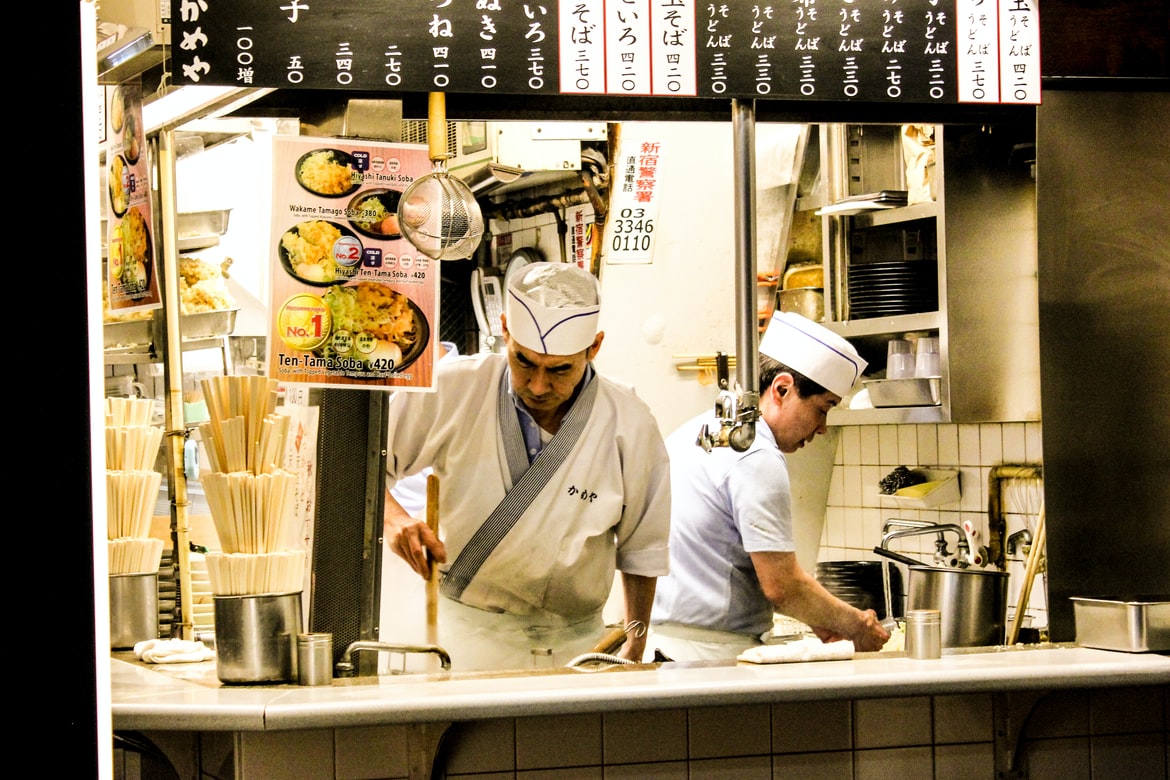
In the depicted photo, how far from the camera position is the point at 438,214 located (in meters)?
2.55

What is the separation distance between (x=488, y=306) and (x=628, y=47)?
301cm

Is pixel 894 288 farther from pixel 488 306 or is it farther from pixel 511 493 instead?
pixel 488 306

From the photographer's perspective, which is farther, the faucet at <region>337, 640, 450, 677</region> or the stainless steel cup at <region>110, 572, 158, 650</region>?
the stainless steel cup at <region>110, 572, 158, 650</region>

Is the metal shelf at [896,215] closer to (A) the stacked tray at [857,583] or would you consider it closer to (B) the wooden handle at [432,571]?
(A) the stacked tray at [857,583]

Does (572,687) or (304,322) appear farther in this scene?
(304,322)

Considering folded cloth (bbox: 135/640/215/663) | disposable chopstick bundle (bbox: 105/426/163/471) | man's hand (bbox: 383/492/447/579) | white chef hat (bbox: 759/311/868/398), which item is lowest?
folded cloth (bbox: 135/640/215/663)

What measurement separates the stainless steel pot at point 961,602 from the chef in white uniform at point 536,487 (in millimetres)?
901

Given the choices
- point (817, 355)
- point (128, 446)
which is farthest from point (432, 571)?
point (817, 355)

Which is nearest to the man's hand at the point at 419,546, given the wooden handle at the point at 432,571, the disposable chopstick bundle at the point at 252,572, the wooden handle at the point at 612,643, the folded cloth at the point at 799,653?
the wooden handle at the point at 432,571

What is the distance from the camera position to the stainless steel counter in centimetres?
217

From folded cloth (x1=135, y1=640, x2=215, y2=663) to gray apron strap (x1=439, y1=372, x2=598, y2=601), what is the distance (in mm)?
943

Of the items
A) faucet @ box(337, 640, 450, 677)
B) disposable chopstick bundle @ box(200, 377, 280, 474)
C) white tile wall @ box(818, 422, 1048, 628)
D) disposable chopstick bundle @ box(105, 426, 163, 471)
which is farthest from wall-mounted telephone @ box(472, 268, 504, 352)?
disposable chopstick bundle @ box(200, 377, 280, 474)

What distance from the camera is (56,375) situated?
1.14 m

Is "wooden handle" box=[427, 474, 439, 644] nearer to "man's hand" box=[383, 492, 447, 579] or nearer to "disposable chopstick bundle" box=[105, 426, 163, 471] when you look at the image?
"man's hand" box=[383, 492, 447, 579]
